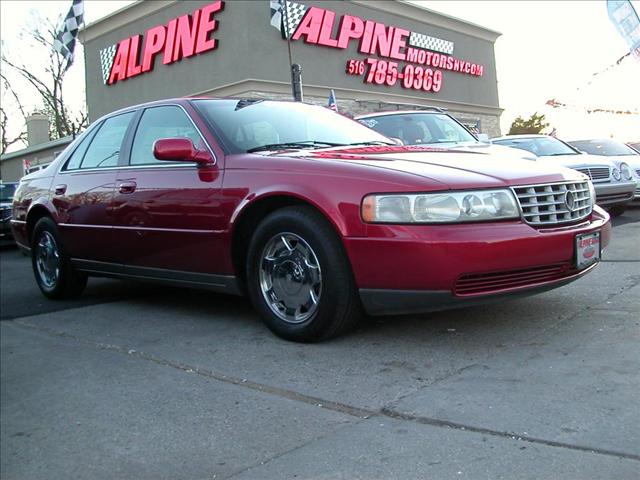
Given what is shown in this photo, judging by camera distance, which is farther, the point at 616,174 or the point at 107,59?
the point at 107,59

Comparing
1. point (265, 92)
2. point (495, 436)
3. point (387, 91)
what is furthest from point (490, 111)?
point (495, 436)

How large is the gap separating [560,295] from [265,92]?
14.5 m

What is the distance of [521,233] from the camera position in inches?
136

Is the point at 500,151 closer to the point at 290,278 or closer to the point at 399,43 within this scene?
the point at 290,278

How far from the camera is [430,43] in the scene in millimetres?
23844

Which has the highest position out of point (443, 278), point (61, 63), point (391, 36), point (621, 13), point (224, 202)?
point (61, 63)

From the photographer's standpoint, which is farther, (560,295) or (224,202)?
(560,295)

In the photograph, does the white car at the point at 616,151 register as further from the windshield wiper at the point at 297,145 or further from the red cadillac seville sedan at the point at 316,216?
the windshield wiper at the point at 297,145

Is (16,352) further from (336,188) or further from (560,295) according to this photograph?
(560,295)

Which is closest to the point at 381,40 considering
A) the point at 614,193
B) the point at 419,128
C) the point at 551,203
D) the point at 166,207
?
the point at 614,193

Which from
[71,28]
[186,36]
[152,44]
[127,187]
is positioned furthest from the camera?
[152,44]

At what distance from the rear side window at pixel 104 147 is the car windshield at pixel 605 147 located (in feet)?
25.6

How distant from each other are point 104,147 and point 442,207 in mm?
3293

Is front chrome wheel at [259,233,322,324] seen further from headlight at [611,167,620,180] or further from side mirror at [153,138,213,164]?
headlight at [611,167,620,180]
